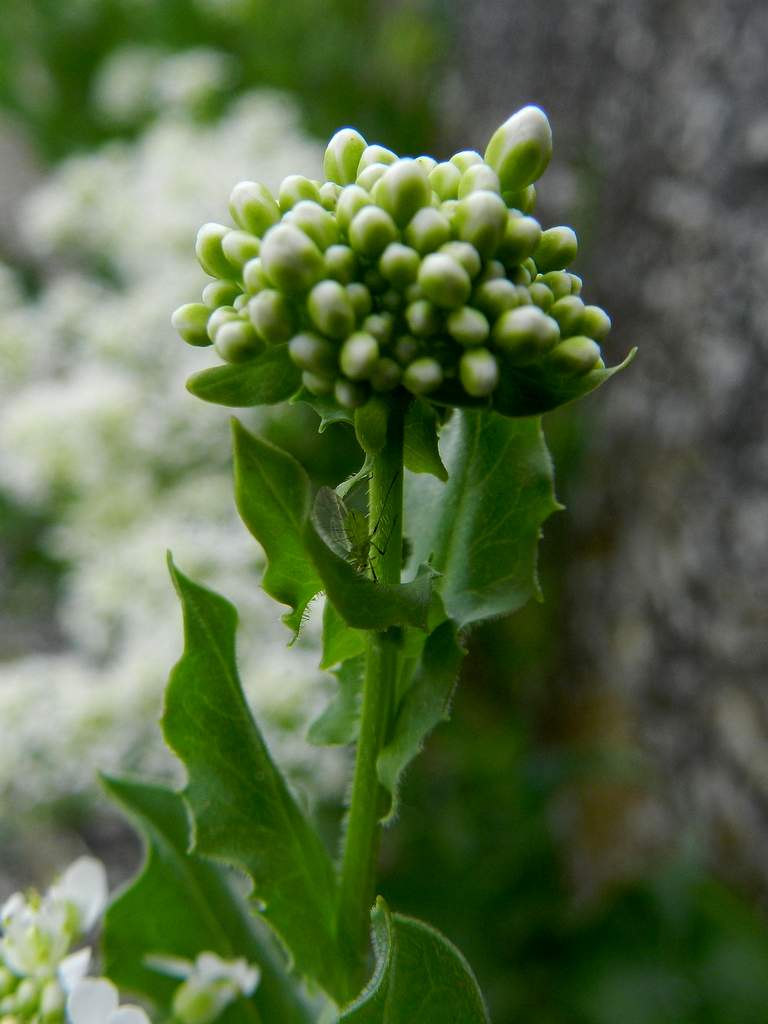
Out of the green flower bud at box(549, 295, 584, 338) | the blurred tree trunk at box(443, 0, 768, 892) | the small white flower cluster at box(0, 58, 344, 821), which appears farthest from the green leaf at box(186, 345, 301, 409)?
the blurred tree trunk at box(443, 0, 768, 892)

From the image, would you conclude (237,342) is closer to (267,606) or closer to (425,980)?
(425,980)

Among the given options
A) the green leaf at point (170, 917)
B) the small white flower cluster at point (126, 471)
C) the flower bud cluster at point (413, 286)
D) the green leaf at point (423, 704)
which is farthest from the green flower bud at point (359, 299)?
the small white flower cluster at point (126, 471)

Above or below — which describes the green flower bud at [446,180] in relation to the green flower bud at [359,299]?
above

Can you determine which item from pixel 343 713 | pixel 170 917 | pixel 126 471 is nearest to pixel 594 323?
pixel 343 713

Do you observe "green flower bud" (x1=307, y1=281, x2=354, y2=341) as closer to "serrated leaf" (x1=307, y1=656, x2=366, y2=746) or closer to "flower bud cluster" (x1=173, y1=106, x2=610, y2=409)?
"flower bud cluster" (x1=173, y1=106, x2=610, y2=409)

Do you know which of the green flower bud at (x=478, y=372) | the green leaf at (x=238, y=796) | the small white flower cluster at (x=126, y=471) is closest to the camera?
Answer: the green flower bud at (x=478, y=372)

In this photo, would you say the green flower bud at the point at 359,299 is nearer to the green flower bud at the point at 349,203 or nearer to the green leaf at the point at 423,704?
the green flower bud at the point at 349,203

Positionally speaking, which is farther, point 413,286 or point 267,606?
point 267,606
